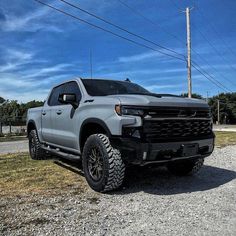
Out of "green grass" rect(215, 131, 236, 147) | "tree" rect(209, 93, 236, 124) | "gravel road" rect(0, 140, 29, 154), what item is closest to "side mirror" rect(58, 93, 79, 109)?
"gravel road" rect(0, 140, 29, 154)

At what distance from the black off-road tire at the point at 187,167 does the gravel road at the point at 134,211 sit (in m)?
0.45

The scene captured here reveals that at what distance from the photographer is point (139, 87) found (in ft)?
27.1

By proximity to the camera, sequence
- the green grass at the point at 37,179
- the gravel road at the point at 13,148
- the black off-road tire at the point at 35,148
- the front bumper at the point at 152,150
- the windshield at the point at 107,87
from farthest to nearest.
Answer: the gravel road at the point at 13,148 < the black off-road tire at the point at 35,148 < the windshield at the point at 107,87 < the green grass at the point at 37,179 < the front bumper at the point at 152,150

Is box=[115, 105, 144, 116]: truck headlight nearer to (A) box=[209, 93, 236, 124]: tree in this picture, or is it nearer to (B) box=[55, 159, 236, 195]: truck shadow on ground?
(B) box=[55, 159, 236, 195]: truck shadow on ground

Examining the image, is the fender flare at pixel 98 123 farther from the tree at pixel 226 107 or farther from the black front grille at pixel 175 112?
the tree at pixel 226 107

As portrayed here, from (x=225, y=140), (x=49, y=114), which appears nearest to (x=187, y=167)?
(x=49, y=114)

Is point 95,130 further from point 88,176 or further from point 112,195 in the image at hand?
point 112,195

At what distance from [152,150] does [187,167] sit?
85.8 inches

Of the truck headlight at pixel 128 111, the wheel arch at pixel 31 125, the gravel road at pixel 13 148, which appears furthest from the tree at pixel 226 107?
the truck headlight at pixel 128 111

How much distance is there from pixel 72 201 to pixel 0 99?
8330 centimetres

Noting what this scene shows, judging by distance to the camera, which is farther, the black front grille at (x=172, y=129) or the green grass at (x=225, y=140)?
the green grass at (x=225, y=140)

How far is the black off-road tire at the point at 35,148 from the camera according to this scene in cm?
959

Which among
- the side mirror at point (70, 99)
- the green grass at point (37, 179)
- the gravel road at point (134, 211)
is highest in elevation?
the side mirror at point (70, 99)

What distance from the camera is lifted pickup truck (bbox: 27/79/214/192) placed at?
5.79 m
